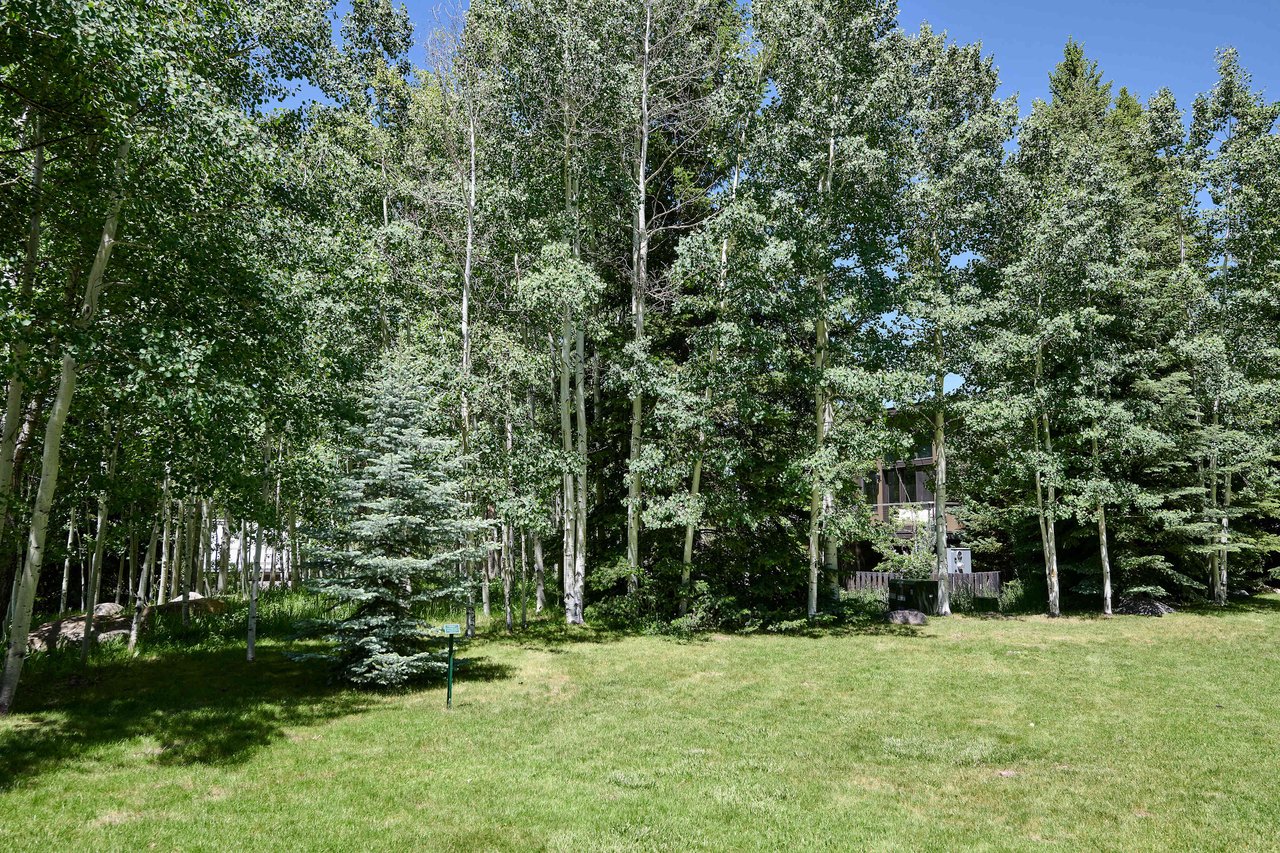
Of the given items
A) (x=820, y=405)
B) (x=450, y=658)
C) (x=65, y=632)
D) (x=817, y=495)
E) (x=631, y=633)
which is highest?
(x=820, y=405)

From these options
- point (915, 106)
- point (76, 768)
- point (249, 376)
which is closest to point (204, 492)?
point (249, 376)

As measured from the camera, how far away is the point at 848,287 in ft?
57.7

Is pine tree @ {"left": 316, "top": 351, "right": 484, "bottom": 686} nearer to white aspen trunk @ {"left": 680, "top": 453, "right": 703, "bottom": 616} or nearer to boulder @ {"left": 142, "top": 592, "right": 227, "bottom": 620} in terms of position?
white aspen trunk @ {"left": 680, "top": 453, "right": 703, "bottom": 616}

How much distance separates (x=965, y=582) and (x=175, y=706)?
79.5 feet

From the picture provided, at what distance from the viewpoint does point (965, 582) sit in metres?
25.0

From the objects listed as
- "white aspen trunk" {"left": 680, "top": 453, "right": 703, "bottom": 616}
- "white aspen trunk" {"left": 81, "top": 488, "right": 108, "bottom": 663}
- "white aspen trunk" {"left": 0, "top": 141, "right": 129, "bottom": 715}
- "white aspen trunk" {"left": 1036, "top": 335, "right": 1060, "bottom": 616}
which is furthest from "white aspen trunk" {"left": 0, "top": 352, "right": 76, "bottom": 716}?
"white aspen trunk" {"left": 1036, "top": 335, "right": 1060, "bottom": 616}

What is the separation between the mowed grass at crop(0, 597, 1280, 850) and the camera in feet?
18.9

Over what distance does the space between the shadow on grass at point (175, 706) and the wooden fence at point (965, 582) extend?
668 inches

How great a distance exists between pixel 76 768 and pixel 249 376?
481cm

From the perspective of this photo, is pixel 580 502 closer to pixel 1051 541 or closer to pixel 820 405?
pixel 820 405

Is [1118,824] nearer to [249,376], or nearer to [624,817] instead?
[624,817]

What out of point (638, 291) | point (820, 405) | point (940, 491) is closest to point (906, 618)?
point (940, 491)

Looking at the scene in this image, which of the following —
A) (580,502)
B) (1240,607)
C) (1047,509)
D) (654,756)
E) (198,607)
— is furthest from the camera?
(1240,607)

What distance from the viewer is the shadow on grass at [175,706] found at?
7.58m
